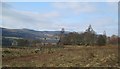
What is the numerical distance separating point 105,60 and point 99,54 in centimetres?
219

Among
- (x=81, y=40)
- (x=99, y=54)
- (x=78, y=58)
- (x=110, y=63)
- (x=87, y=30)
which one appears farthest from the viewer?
(x=87, y=30)

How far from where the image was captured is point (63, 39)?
43781 mm

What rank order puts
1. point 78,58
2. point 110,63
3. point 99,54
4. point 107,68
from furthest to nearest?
point 99,54 → point 78,58 → point 110,63 → point 107,68

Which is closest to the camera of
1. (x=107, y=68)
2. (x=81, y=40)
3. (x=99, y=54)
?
(x=107, y=68)

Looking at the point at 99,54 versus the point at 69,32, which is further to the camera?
the point at 69,32

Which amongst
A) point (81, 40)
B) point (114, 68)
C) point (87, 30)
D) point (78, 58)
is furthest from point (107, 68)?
point (87, 30)

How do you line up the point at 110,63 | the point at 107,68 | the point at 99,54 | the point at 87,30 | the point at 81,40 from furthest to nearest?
the point at 87,30
the point at 81,40
the point at 99,54
the point at 110,63
the point at 107,68

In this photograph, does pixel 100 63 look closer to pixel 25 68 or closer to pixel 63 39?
pixel 25 68

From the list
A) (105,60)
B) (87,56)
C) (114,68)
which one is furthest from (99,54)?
(114,68)

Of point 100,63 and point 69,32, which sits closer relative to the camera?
point 100,63

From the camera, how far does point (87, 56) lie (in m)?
16.0

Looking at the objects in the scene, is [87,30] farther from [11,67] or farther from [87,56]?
[11,67]

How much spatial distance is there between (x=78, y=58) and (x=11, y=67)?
4340 millimetres

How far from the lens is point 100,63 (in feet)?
45.6
